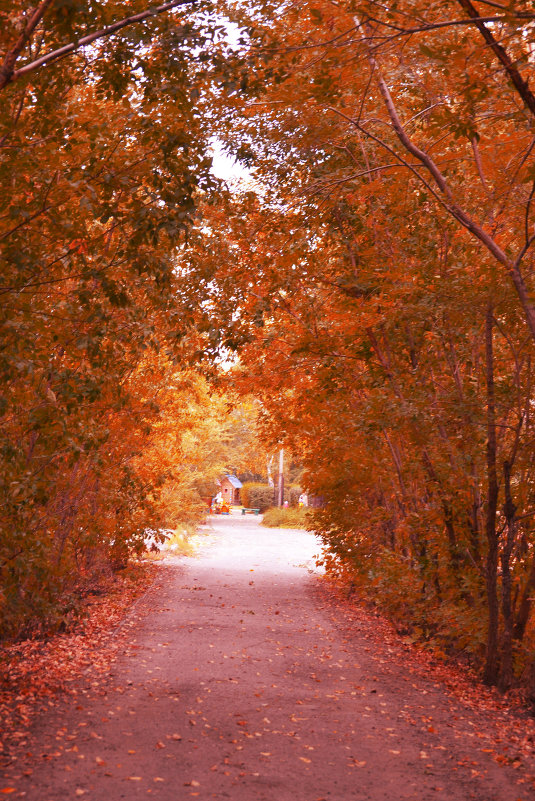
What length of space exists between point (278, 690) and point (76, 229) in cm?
479

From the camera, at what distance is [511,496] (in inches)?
308

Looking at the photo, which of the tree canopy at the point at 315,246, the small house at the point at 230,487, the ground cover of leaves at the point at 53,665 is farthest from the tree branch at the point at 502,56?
the small house at the point at 230,487

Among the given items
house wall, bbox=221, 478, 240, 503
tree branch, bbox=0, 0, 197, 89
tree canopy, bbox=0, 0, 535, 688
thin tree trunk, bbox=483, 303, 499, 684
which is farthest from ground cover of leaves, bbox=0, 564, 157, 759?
house wall, bbox=221, 478, 240, 503

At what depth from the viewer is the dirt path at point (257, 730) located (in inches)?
206

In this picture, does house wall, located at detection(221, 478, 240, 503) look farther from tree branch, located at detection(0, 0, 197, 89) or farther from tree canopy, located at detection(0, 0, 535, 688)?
tree branch, located at detection(0, 0, 197, 89)

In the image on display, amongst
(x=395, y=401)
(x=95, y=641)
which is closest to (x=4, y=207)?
(x=395, y=401)

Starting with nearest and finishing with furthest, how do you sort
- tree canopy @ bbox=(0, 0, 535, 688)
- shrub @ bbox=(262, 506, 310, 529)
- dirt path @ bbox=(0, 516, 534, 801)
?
dirt path @ bbox=(0, 516, 534, 801) < tree canopy @ bbox=(0, 0, 535, 688) < shrub @ bbox=(262, 506, 310, 529)

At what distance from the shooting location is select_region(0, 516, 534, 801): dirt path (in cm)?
523

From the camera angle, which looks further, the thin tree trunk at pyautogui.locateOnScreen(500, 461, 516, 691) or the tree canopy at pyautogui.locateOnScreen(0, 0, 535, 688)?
the thin tree trunk at pyautogui.locateOnScreen(500, 461, 516, 691)

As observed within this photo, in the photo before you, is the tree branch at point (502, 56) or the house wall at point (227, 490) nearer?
the tree branch at point (502, 56)

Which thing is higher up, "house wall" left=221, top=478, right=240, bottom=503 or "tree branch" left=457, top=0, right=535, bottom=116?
"tree branch" left=457, top=0, right=535, bottom=116

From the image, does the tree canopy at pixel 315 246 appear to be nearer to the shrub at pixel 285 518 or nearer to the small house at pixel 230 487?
the shrub at pixel 285 518

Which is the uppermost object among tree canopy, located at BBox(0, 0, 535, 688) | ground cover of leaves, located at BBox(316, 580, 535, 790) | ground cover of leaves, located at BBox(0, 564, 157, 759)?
tree canopy, located at BBox(0, 0, 535, 688)

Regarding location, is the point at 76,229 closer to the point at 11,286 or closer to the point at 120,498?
the point at 11,286
